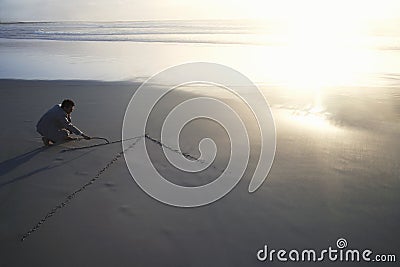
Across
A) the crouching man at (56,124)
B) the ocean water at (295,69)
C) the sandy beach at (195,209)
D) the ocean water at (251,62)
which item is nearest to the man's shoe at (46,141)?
the crouching man at (56,124)

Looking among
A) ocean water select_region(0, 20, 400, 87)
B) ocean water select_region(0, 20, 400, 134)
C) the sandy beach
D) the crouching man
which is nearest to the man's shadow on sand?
the sandy beach

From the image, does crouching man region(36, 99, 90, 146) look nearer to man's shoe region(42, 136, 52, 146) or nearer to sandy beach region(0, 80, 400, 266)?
man's shoe region(42, 136, 52, 146)

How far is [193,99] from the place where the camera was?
29.3 feet

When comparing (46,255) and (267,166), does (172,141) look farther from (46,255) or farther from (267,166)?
(46,255)

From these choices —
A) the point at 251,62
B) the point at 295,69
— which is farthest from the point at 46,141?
the point at 251,62

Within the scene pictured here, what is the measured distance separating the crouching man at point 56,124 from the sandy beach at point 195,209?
0.19 m

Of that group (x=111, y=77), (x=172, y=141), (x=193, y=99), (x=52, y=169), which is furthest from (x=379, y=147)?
(x=111, y=77)

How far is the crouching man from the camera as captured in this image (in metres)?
5.76

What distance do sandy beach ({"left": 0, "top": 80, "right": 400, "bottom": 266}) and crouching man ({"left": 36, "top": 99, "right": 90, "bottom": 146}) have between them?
0.19m

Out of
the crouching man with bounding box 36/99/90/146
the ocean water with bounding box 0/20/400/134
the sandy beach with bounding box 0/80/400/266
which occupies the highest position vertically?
the ocean water with bounding box 0/20/400/134

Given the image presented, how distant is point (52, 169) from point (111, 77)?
740 centimetres

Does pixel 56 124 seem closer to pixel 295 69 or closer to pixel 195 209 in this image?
pixel 195 209

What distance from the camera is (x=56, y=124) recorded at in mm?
5820

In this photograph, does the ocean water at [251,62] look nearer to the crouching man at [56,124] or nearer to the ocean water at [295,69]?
the ocean water at [295,69]
